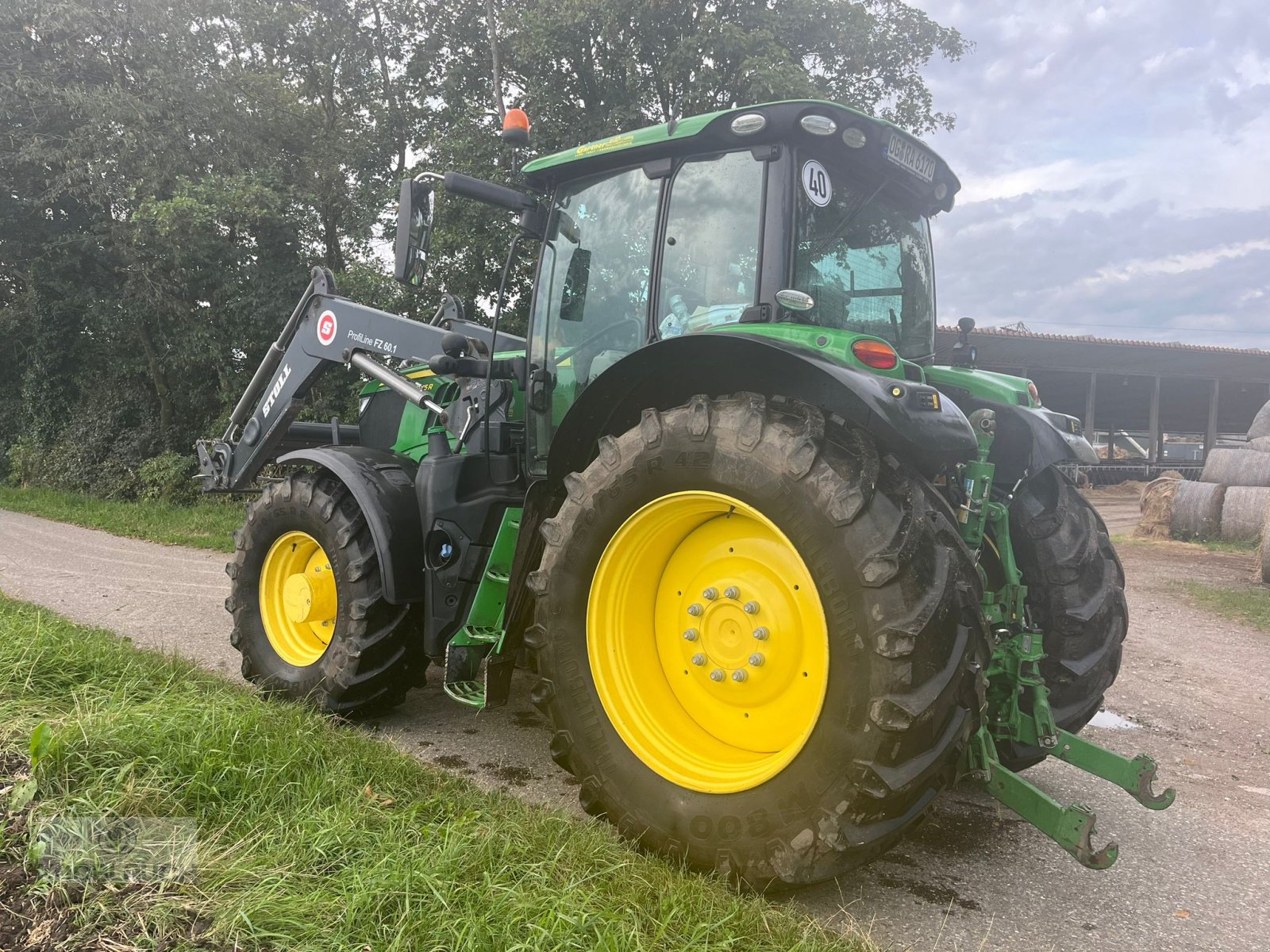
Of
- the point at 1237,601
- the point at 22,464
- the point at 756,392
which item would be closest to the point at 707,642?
the point at 756,392

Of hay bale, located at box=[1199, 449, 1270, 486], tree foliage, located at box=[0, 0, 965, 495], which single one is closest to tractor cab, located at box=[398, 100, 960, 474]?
tree foliage, located at box=[0, 0, 965, 495]

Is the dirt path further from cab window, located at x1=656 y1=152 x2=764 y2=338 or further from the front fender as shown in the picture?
cab window, located at x1=656 y1=152 x2=764 y2=338

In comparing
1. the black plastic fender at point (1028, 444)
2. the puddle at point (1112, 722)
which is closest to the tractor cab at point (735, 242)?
the black plastic fender at point (1028, 444)

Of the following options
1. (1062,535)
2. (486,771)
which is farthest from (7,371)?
(1062,535)

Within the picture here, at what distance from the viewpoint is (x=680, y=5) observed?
1204cm

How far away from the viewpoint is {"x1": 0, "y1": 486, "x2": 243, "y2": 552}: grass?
9.83m

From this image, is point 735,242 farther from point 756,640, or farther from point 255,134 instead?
point 255,134

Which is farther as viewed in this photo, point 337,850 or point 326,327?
point 326,327

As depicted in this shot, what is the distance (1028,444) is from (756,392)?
115 centimetres

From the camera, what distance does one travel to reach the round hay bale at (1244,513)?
36.5 ft

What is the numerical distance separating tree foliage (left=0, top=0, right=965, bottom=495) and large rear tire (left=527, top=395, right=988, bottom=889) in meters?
8.18

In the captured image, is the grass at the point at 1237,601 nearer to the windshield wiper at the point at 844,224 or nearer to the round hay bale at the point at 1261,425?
the windshield wiper at the point at 844,224

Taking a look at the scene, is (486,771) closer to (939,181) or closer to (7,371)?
(939,181)

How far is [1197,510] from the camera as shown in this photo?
1166 centimetres
